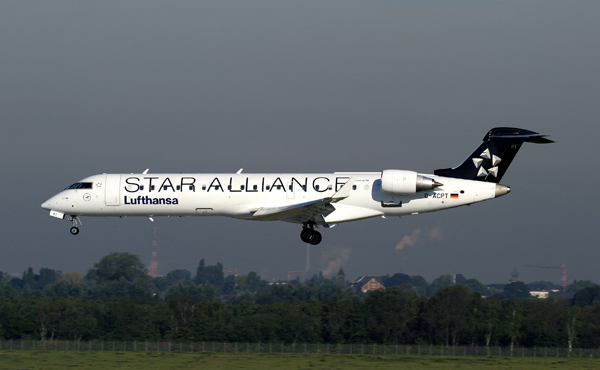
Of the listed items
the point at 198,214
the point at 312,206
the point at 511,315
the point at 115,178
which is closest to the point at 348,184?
the point at 312,206

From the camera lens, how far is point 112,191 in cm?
4081

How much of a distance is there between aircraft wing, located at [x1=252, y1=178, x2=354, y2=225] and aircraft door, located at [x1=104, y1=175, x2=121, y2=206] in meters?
7.82

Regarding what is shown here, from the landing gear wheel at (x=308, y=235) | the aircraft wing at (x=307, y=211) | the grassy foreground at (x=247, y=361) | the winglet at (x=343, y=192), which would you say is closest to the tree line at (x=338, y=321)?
the grassy foreground at (x=247, y=361)

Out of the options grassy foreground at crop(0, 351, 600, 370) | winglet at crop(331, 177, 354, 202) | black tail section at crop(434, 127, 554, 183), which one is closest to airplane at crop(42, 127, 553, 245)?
black tail section at crop(434, 127, 554, 183)

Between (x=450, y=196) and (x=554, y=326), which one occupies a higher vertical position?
(x=450, y=196)

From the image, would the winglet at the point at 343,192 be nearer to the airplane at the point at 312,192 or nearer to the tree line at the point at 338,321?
the airplane at the point at 312,192

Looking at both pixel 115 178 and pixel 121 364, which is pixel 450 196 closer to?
pixel 115 178

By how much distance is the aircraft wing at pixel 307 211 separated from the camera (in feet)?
121

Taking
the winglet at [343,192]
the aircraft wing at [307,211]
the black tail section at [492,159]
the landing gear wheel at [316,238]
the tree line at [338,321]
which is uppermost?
the black tail section at [492,159]

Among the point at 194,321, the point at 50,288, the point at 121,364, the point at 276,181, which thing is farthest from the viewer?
the point at 50,288

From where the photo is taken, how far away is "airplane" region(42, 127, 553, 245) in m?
38.7

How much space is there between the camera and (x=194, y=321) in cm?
8688

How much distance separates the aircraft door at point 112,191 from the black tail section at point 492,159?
1722cm

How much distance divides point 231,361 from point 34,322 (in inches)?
2061
